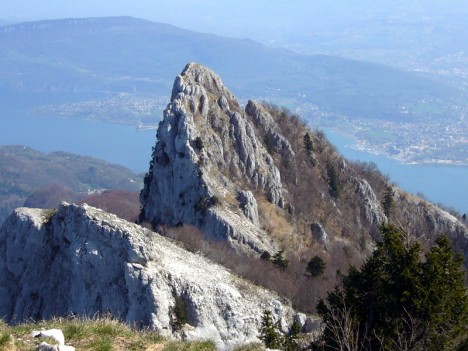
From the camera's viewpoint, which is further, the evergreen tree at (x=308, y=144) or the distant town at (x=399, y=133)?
the distant town at (x=399, y=133)

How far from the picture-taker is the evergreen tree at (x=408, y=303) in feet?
50.5

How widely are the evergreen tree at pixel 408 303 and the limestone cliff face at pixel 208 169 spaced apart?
65.2 feet

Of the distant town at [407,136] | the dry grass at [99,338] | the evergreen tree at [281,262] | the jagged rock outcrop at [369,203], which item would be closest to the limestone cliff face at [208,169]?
the evergreen tree at [281,262]

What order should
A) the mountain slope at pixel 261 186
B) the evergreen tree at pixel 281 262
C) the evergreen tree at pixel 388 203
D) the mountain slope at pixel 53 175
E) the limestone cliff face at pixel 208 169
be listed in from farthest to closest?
the mountain slope at pixel 53 175
the evergreen tree at pixel 388 203
the mountain slope at pixel 261 186
the limestone cliff face at pixel 208 169
the evergreen tree at pixel 281 262

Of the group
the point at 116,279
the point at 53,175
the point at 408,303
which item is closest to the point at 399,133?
the point at 53,175

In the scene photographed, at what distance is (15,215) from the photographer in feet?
101

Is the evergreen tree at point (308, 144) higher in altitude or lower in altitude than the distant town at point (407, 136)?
higher

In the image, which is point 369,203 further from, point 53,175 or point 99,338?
point 53,175

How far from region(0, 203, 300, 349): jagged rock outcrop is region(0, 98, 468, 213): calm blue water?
87.0 m

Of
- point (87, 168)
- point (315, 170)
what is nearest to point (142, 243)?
point (315, 170)

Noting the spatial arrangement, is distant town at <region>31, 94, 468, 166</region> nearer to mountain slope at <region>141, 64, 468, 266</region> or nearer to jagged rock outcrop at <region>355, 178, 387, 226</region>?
jagged rock outcrop at <region>355, 178, 387, 226</region>

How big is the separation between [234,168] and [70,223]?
16.6 m

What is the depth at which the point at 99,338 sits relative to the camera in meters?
10.8

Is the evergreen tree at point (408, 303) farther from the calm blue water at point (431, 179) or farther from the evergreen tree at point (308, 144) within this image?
the calm blue water at point (431, 179)
